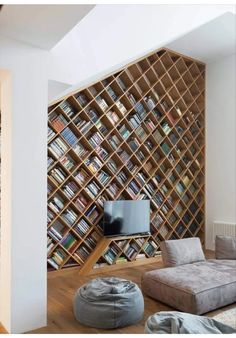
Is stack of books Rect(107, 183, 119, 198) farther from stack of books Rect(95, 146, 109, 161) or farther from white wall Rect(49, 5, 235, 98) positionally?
white wall Rect(49, 5, 235, 98)

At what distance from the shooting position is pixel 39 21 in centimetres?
209

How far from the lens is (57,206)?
4.02 m

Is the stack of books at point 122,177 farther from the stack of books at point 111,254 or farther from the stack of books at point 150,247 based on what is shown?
the stack of books at point 150,247

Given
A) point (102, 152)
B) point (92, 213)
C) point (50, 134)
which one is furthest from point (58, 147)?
point (92, 213)

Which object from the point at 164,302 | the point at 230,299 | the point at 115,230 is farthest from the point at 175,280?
the point at 115,230

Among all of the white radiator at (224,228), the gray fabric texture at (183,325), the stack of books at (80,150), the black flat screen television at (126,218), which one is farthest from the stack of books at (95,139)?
the gray fabric texture at (183,325)

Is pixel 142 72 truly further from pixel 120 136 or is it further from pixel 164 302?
pixel 164 302

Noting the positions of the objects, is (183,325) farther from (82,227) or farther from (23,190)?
(82,227)

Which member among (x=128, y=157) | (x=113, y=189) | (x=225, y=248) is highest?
(x=128, y=157)

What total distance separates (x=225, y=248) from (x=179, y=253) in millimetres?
709

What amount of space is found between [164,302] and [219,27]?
354 cm

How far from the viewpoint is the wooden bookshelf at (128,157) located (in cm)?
409

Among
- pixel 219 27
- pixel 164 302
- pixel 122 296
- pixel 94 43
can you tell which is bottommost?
pixel 164 302

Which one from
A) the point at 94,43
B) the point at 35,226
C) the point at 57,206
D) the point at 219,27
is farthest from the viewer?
the point at 219,27
